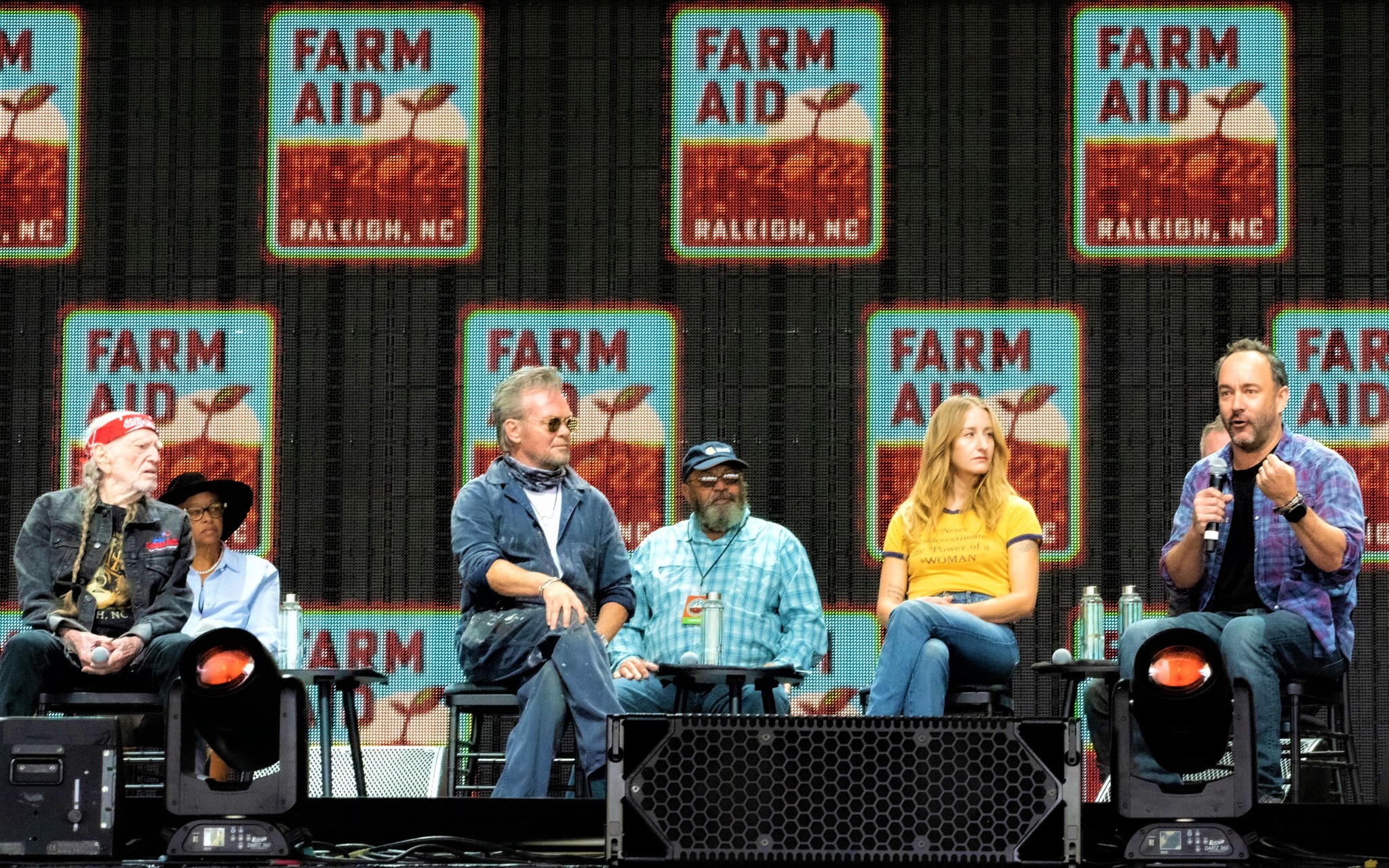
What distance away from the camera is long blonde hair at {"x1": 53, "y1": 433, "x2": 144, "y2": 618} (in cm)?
417

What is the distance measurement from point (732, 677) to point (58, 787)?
1.81 meters

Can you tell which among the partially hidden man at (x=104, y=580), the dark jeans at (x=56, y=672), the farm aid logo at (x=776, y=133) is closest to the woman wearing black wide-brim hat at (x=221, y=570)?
the partially hidden man at (x=104, y=580)

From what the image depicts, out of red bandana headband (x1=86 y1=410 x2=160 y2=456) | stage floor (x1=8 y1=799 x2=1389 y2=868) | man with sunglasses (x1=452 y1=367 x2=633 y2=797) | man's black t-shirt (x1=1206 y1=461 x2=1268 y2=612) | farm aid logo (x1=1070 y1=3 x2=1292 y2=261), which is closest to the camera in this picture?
stage floor (x1=8 y1=799 x2=1389 y2=868)

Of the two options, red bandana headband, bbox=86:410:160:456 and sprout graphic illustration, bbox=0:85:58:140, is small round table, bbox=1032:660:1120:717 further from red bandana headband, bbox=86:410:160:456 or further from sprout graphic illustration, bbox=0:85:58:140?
sprout graphic illustration, bbox=0:85:58:140

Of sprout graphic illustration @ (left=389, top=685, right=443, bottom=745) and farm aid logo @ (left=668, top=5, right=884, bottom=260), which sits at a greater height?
farm aid logo @ (left=668, top=5, right=884, bottom=260)

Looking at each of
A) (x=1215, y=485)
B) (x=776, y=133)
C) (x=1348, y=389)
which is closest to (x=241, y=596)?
(x=776, y=133)

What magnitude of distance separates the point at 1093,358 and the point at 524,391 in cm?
186

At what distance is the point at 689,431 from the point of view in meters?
5.13

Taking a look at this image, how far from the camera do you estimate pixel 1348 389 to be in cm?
502

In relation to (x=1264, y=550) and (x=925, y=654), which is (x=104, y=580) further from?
(x=1264, y=550)

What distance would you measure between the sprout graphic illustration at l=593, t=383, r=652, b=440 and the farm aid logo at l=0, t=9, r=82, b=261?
165cm

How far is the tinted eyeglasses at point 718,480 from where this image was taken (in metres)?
4.69

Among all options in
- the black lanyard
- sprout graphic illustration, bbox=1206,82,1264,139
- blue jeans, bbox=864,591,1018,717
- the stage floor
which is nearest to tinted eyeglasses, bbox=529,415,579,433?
the black lanyard

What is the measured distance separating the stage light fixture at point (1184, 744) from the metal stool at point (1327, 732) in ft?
4.23
